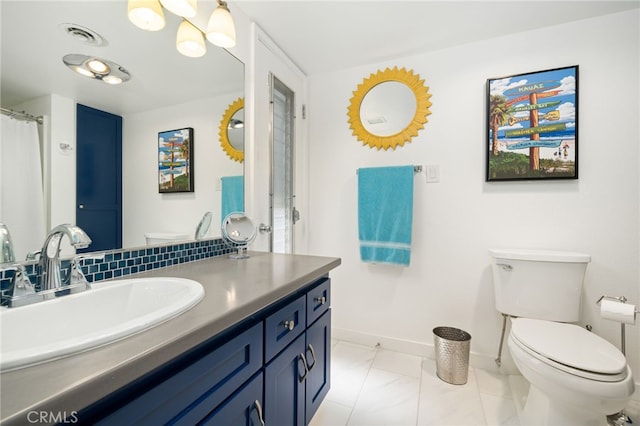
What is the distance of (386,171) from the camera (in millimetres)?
1971

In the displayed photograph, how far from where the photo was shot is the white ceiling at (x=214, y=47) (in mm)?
767

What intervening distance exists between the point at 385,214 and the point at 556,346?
1.11 meters

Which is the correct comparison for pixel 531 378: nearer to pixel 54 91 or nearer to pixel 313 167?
pixel 313 167

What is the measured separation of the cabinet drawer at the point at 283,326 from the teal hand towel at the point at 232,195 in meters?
0.67

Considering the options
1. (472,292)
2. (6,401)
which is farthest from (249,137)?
(472,292)

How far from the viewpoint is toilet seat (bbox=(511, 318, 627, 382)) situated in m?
1.02

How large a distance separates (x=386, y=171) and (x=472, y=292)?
0.99m

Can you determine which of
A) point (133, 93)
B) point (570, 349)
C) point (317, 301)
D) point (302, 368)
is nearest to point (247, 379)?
point (302, 368)

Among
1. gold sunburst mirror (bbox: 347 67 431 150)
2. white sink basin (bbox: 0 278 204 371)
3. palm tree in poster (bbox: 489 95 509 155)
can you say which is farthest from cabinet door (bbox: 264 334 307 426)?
palm tree in poster (bbox: 489 95 509 155)

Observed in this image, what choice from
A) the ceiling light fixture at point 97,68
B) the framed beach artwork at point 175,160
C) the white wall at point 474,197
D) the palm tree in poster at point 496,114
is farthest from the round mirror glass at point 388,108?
the ceiling light fixture at point 97,68

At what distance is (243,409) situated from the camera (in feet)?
2.31

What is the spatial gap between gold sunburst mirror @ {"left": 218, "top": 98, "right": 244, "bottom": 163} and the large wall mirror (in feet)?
0.10

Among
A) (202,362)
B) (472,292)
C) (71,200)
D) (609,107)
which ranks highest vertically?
(609,107)

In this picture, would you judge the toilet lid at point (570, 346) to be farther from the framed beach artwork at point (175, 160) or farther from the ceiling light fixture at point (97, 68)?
the ceiling light fixture at point (97, 68)
